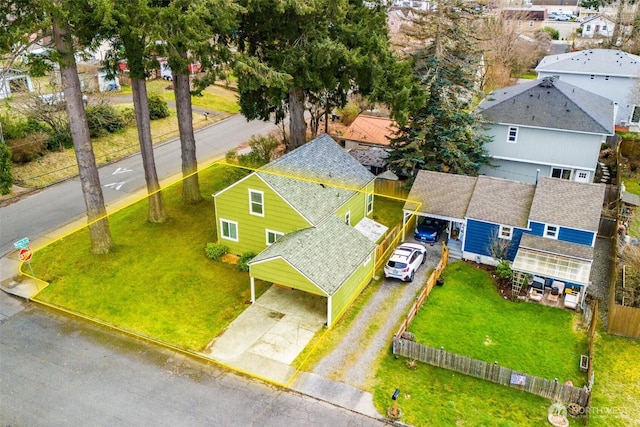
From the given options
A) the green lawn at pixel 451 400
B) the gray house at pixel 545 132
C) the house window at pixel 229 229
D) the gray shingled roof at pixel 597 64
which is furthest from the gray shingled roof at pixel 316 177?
the gray shingled roof at pixel 597 64

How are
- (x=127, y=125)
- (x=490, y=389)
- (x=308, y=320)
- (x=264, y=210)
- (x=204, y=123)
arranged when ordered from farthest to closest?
(x=204, y=123), (x=127, y=125), (x=264, y=210), (x=308, y=320), (x=490, y=389)

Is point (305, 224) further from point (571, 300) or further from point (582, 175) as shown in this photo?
point (582, 175)

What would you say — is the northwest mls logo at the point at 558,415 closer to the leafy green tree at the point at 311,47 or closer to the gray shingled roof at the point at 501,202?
the gray shingled roof at the point at 501,202

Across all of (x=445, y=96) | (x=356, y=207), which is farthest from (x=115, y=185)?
(x=445, y=96)

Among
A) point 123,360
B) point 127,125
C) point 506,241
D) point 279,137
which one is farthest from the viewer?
point 127,125

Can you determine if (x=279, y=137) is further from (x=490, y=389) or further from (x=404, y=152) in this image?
(x=490, y=389)

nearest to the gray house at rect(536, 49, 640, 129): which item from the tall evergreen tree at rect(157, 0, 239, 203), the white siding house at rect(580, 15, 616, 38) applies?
the tall evergreen tree at rect(157, 0, 239, 203)

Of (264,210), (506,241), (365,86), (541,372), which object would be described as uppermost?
(365,86)

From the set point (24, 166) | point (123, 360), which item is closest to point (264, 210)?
point (123, 360)
